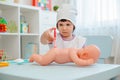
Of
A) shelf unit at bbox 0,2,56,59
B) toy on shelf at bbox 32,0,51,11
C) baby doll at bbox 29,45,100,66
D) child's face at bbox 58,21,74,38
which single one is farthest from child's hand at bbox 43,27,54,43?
toy on shelf at bbox 32,0,51,11

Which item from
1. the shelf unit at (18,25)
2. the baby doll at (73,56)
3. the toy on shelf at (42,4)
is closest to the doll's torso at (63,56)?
the baby doll at (73,56)

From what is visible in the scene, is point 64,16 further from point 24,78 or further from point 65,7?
point 24,78

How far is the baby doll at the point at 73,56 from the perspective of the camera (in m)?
0.77

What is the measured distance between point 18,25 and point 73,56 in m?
1.12

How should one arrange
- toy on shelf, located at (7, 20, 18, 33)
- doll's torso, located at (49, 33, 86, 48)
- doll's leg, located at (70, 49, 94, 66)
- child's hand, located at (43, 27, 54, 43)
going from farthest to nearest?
toy on shelf, located at (7, 20, 18, 33)
doll's torso, located at (49, 33, 86, 48)
child's hand, located at (43, 27, 54, 43)
doll's leg, located at (70, 49, 94, 66)

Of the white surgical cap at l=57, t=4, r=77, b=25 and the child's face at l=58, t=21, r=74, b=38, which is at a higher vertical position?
the white surgical cap at l=57, t=4, r=77, b=25

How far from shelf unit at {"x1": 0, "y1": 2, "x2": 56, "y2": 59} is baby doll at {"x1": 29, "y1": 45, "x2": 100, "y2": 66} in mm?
987

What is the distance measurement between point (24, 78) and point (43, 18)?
60.8 inches

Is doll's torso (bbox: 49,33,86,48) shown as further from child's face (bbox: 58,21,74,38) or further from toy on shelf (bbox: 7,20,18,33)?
toy on shelf (bbox: 7,20,18,33)

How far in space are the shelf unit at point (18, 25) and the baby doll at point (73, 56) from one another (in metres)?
0.99

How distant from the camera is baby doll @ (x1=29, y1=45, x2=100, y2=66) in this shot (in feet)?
2.52

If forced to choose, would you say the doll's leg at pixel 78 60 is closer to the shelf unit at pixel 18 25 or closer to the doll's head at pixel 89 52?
the doll's head at pixel 89 52

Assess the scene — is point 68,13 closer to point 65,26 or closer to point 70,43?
point 65,26

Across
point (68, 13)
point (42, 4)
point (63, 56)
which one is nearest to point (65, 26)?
point (68, 13)
